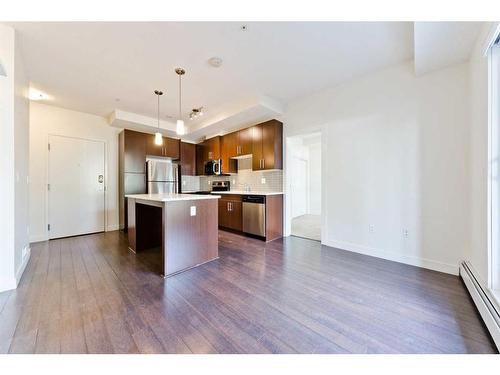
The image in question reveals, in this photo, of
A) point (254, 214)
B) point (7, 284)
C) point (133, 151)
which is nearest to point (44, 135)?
point (133, 151)

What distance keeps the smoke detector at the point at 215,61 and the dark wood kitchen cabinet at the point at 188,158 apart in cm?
318

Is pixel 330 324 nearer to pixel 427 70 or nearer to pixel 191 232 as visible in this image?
A: pixel 191 232

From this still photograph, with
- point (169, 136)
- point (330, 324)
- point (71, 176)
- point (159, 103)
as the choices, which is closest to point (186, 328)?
point (330, 324)

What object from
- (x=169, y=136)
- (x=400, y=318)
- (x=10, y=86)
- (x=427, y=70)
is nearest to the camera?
(x=400, y=318)

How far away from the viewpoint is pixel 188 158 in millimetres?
5684

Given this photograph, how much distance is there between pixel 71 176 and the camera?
424 centimetres

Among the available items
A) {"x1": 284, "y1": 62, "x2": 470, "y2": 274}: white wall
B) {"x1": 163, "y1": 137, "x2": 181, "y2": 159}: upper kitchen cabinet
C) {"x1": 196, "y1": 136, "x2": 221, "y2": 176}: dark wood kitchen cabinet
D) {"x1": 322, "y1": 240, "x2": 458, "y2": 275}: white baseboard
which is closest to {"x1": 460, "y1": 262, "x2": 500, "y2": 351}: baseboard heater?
{"x1": 322, "y1": 240, "x2": 458, "y2": 275}: white baseboard

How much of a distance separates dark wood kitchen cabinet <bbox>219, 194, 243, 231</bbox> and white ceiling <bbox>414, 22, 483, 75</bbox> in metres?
3.39

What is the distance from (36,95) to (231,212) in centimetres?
411

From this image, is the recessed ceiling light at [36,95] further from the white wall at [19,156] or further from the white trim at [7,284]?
the white trim at [7,284]

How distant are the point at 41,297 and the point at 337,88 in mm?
4533

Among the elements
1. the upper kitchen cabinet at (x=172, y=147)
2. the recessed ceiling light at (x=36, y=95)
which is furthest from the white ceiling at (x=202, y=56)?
the upper kitchen cabinet at (x=172, y=147)

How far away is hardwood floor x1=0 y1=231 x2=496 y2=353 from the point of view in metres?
1.32

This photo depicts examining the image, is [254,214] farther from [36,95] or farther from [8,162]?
[36,95]
